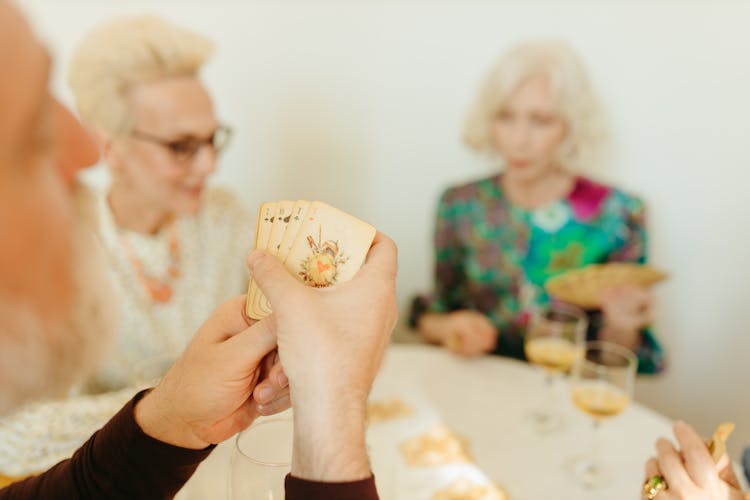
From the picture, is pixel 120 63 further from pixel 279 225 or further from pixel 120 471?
pixel 120 471

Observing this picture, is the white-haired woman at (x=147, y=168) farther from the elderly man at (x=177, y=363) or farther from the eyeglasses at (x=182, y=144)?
the elderly man at (x=177, y=363)

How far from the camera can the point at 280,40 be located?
2531 millimetres

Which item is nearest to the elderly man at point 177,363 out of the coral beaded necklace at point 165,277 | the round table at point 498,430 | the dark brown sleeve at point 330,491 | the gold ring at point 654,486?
the dark brown sleeve at point 330,491

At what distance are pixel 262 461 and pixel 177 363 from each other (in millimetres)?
289

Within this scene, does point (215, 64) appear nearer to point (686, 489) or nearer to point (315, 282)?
point (315, 282)

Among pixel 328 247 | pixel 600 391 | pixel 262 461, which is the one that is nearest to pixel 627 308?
pixel 600 391

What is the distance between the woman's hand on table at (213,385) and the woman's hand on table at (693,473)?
2.18ft

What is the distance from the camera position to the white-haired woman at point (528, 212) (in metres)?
2.13

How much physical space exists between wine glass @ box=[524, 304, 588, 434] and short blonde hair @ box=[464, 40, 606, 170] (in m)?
0.88

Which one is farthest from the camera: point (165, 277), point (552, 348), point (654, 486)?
point (165, 277)

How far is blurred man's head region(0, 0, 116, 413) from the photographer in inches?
22.8

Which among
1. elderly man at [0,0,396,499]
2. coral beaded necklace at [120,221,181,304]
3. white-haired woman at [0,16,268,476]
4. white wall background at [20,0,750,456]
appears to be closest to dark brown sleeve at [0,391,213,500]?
elderly man at [0,0,396,499]

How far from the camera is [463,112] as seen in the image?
2.61m

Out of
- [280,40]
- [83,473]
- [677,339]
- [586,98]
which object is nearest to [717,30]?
[586,98]
